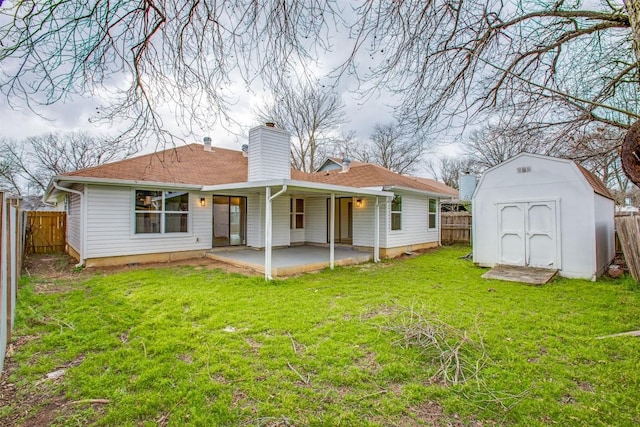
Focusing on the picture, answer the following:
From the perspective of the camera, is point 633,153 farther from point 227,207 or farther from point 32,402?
point 227,207

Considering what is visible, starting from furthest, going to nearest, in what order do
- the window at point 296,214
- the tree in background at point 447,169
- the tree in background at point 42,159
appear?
the tree in background at point 447,169 → the tree in background at point 42,159 → the window at point 296,214

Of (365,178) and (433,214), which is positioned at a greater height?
(365,178)

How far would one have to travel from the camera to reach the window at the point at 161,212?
29.7ft

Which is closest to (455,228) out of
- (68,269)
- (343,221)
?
(343,221)

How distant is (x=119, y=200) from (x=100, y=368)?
6745 mm

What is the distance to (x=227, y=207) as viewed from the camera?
11.2m

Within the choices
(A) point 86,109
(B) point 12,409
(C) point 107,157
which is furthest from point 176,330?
(A) point 86,109

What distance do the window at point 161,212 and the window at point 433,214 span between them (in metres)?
9.82

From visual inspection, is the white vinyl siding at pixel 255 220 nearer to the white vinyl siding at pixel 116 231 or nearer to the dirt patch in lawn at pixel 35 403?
the white vinyl siding at pixel 116 231

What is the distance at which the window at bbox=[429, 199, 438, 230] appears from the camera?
45.0 ft

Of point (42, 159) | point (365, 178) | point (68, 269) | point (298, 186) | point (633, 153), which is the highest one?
point (42, 159)

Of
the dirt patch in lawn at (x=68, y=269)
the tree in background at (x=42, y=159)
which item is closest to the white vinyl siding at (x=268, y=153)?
the dirt patch in lawn at (x=68, y=269)

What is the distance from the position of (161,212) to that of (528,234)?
1018 centimetres

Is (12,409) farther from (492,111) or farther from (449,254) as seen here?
(449,254)
